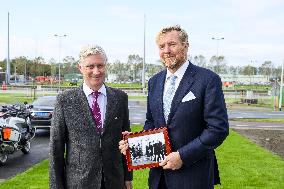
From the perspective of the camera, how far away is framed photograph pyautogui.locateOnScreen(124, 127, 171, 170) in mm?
3613

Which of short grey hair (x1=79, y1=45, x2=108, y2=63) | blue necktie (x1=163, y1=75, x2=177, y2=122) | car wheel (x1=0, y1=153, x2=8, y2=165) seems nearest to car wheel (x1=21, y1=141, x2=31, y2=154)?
car wheel (x1=0, y1=153, x2=8, y2=165)

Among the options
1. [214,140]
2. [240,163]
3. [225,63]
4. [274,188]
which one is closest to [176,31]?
[214,140]

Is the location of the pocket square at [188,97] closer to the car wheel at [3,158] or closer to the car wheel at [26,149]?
the car wheel at [3,158]

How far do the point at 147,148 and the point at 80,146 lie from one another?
1.91 ft

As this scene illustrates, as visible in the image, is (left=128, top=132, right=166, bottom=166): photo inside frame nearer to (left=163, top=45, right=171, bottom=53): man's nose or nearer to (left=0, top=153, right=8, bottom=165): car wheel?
(left=163, top=45, right=171, bottom=53): man's nose

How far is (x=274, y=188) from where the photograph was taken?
8531mm

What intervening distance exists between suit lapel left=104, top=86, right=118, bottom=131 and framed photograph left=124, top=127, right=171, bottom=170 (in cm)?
26

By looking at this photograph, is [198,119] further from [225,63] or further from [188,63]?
[225,63]

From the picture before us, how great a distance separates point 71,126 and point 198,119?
1.09 meters

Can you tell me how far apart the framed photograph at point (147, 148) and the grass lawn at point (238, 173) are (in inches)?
191

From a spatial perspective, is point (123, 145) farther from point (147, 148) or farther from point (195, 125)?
point (195, 125)

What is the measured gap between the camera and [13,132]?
1120 centimetres

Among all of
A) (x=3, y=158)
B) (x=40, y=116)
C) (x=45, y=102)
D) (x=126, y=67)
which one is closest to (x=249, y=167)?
(x=3, y=158)

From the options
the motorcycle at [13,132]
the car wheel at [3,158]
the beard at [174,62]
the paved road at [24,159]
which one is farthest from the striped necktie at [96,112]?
the car wheel at [3,158]
